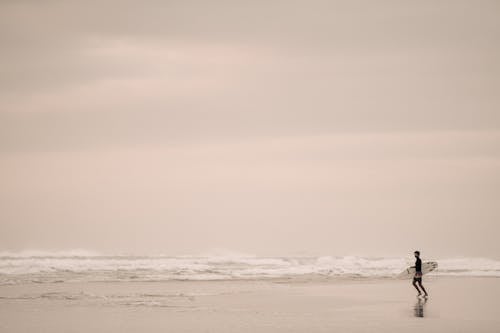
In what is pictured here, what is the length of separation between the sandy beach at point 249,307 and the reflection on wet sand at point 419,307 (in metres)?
0.03

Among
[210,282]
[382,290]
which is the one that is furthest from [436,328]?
[210,282]

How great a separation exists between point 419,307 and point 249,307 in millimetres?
5716

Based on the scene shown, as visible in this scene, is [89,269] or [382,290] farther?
[89,269]

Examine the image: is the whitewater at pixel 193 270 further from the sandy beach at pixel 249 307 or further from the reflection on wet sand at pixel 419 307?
the reflection on wet sand at pixel 419 307

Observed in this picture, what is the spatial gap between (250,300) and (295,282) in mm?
9256

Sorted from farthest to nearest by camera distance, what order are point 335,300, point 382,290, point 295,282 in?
point 295,282 < point 382,290 < point 335,300

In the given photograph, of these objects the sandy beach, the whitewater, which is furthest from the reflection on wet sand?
the whitewater

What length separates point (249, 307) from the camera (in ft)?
76.6

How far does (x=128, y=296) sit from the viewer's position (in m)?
27.2

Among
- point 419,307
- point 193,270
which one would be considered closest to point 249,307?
point 419,307

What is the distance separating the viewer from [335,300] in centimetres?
2559

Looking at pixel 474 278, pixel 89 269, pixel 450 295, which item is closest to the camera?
pixel 450 295

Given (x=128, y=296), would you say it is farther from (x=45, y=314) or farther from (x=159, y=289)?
(x=45, y=314)

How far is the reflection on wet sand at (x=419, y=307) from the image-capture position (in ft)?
69.7
